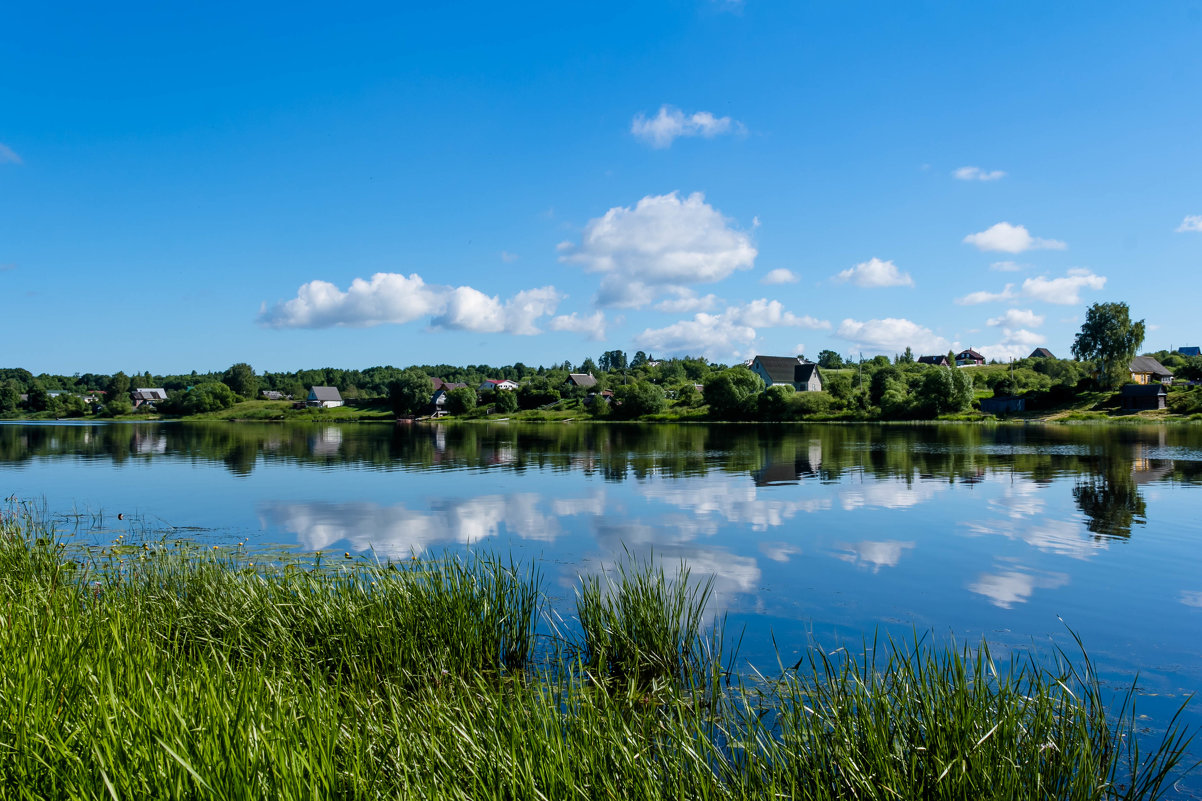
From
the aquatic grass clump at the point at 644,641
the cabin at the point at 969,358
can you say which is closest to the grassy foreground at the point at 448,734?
the aquatic grass clump at the point at 644,641

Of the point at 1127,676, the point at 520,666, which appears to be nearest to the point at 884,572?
the point at 1127,676

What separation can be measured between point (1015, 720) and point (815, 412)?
106m

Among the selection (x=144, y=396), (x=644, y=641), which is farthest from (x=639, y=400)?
(x=144, y=396)

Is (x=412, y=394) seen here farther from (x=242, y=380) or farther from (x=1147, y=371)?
(x=1147, y=371)

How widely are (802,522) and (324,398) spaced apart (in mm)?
175846

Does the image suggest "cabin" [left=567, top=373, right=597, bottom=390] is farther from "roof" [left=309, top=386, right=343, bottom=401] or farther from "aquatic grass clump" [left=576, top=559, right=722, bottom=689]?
"aquatic grass clump" [left=576, top=559, right=722, bottom=689]

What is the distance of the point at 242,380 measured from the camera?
18638 centimetres

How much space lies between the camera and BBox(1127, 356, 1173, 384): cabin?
104 meters

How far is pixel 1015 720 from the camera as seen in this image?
5.66m

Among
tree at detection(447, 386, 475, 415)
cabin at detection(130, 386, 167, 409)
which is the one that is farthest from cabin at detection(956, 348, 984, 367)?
A: cabin at detection(130, 386, 167, 409)

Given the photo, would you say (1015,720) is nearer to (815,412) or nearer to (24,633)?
(24,633)

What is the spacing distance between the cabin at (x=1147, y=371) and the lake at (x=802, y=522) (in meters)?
62.9

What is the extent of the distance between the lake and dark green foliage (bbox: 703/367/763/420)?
2285 inches

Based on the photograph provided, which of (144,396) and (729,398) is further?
(144,396)
